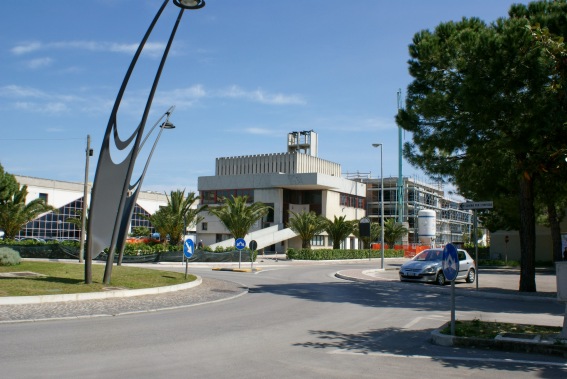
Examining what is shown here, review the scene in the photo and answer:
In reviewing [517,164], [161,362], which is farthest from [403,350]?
[517,164]

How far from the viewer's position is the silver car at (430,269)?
21.5m

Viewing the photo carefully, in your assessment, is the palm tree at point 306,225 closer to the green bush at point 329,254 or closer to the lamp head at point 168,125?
the green bush at point 329,254

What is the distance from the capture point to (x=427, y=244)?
68.3 m

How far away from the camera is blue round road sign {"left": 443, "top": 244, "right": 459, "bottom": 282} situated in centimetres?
928

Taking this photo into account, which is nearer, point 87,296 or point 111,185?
point 87,296

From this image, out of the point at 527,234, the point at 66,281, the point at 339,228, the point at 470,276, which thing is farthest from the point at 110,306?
the point at 339,228

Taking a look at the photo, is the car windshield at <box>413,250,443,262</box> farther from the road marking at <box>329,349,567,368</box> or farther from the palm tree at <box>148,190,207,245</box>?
the palm tree at <box>148,190,207,245</box>

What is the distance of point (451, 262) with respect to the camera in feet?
30.9

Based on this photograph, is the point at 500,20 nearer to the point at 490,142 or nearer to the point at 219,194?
the point at 490,142

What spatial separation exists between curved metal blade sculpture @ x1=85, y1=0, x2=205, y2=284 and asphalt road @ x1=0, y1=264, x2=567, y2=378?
4572 millimetres

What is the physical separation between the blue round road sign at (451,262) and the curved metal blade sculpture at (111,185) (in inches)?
431

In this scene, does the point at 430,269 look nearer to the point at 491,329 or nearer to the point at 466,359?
the point at 491,329

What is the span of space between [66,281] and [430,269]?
45.1ft

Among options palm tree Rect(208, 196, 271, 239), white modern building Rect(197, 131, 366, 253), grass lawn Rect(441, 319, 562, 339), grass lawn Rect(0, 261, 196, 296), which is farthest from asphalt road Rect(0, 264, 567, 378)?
white modern building Rect(197, 131, 366, 253)
